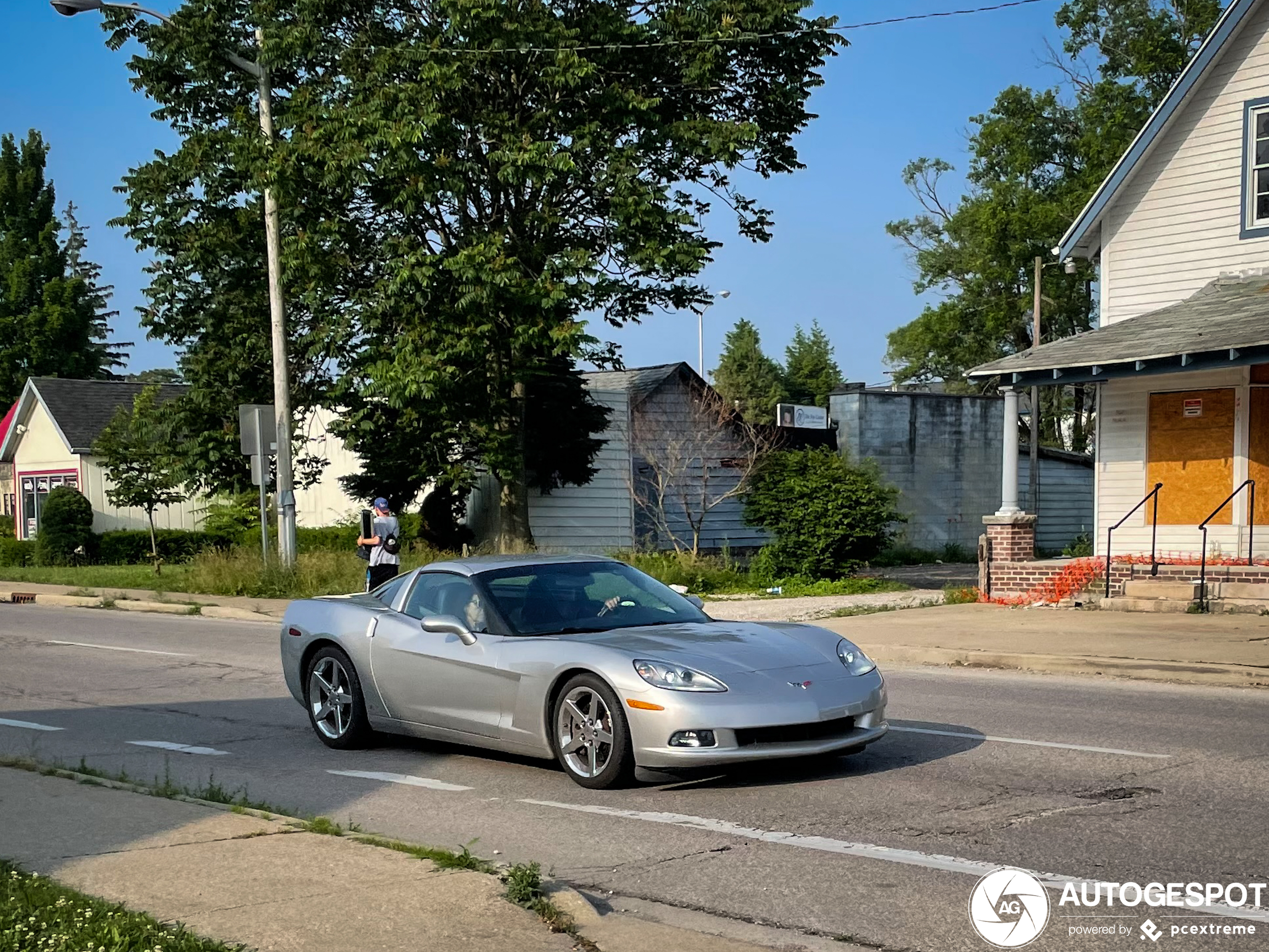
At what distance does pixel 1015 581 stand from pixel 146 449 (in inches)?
855

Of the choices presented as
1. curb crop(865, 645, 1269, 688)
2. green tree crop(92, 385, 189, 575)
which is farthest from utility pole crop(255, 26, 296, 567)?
curb crop(865, 645, 1269, 688)

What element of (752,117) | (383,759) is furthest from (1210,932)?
(752,117)

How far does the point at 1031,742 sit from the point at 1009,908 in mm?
3982

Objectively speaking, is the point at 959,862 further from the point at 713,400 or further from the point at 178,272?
the point at 713,400

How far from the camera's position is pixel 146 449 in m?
33.3

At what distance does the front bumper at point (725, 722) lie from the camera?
7.54 m

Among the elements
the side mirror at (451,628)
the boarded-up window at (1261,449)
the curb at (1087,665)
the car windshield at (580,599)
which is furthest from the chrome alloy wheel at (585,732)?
the boarded-up window at (1261,449)

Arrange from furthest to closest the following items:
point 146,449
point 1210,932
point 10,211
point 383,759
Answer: point 10,211 < point 146,449 < point 383,759 < point 1210,932

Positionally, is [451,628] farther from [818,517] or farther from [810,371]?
[810,371]

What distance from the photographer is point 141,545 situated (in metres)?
39.8

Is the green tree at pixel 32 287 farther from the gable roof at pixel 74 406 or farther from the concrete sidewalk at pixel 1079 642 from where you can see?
the concrete sidewalk at pixel 1079 642

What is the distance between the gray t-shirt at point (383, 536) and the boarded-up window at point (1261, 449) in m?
11.5

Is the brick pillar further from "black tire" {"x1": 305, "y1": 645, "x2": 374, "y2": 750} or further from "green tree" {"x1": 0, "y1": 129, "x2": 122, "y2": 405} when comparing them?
"green tree" {"x1": 0, "y1": 129, "x2": 122, "y2": 405}

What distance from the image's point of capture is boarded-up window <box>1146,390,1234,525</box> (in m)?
19.3
